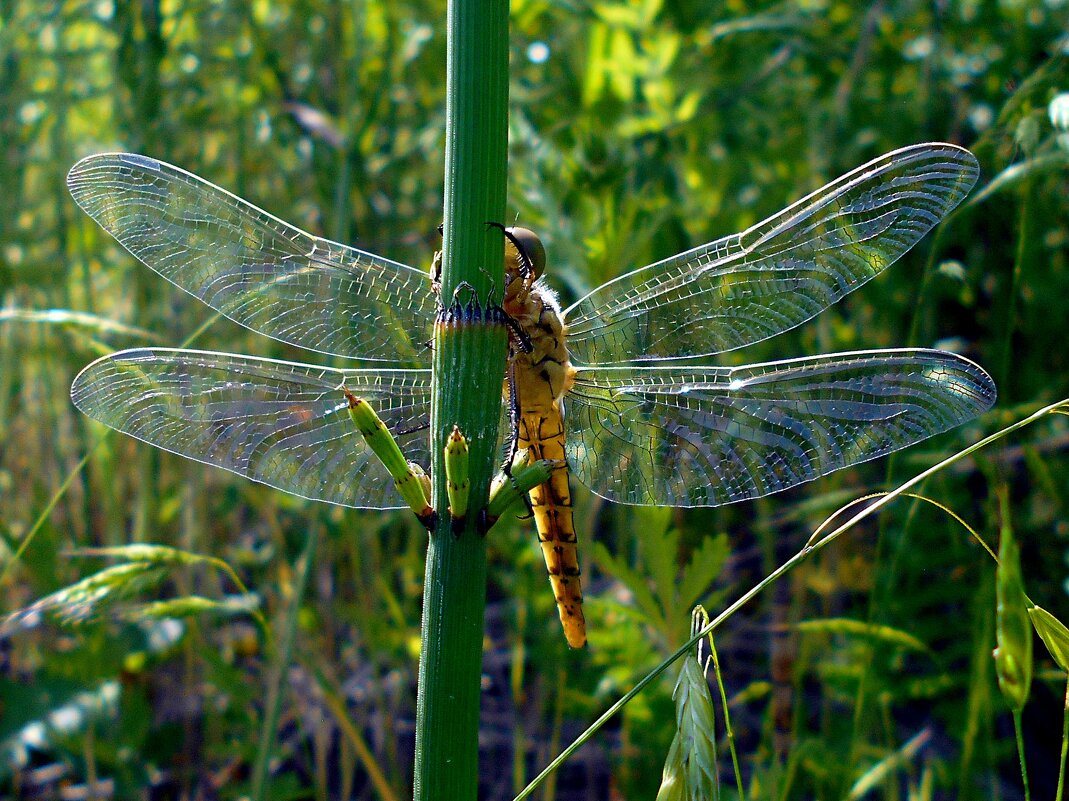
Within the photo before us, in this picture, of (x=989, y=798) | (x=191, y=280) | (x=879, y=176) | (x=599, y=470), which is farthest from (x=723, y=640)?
(x=191, y=280)

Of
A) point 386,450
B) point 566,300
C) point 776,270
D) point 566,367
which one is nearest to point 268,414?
point 566,367

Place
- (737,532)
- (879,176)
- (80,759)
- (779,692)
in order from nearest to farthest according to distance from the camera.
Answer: (879,176), (80,759), (779,692), (737,532)

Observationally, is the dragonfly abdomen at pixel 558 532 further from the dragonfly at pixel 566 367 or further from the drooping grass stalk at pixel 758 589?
the drooping grass stalk at pixel 758 589

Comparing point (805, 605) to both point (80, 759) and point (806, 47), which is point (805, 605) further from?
point (80, 759)

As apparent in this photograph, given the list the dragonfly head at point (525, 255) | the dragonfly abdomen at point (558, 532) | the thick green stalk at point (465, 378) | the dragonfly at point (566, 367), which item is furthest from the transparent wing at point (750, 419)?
the thick green stalk at point (465, 378)

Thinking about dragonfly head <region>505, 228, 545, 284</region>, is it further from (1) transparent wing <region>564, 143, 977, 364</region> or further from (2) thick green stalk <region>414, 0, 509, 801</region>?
(2) thick green stalk <region>414, 0, 509, 801</region>

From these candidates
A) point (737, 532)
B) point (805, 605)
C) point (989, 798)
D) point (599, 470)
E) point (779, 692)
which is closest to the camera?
point (599, 470)

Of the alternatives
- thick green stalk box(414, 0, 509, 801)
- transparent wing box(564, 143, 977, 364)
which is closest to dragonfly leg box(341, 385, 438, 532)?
thick green stalk box(414, 0, 509, 801)

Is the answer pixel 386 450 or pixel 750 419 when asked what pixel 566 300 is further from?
pixel 386 450
